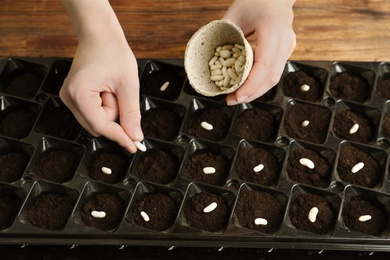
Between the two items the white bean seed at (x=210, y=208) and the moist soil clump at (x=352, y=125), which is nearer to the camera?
the white bean seed at (x=210, y=208)

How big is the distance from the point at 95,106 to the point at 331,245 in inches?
26.3

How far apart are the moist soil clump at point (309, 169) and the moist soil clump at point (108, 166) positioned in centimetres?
45

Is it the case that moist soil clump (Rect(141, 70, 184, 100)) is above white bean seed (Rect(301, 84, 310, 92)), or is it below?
below

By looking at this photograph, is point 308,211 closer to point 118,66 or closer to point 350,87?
point 350,87

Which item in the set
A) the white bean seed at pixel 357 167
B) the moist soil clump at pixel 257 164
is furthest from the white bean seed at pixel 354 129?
the moist soil clump at pixel 257 164

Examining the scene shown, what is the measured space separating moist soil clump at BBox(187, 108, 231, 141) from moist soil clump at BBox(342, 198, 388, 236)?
397mm

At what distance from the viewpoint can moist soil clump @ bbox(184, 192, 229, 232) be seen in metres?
1.45

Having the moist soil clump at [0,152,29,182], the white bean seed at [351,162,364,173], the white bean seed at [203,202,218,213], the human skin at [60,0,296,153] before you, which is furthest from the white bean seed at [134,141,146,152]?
the white bean seed at [351,162,364,173]

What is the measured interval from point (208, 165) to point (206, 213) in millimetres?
151

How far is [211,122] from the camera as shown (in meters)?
1.65

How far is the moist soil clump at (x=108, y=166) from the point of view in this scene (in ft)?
5.10

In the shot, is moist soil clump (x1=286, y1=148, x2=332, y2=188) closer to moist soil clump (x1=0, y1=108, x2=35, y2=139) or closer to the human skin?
the human skin

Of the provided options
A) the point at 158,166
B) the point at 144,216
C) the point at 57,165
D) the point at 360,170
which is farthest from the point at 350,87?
the point at 57,165

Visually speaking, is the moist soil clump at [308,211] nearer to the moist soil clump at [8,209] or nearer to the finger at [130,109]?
the finger at [130,109]
